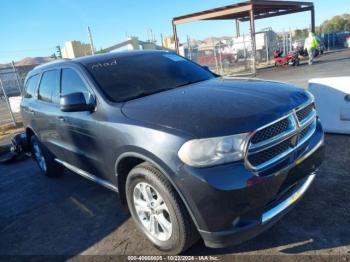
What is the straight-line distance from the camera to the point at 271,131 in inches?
103

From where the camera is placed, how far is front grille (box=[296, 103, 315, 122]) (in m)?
2.96

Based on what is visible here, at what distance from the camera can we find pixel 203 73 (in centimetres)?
442

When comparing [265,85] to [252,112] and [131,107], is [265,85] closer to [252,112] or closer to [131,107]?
[252,112]

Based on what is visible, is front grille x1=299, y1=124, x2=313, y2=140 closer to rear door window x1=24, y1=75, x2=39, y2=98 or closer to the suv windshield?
the suv windshield

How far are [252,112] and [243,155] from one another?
0.40 metres

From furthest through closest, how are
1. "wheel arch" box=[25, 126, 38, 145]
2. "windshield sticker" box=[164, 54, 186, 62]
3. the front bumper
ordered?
"wheel arch" box=[25, 126, 38, 145]
"windshield sticker" box=[164, 54, 186, 62]
the front bumper

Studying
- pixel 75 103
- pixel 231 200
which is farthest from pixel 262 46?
pixel 231 200

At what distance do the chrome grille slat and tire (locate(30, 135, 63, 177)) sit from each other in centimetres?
383

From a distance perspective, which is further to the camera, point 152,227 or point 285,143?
point 152,227

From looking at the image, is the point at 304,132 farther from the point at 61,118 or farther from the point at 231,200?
the point at 61,118

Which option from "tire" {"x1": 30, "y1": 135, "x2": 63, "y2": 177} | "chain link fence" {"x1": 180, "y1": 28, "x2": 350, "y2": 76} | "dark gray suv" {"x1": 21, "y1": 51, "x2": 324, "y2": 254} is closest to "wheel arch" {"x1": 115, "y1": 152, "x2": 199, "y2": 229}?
"dark gray suv" {"x1": 21, "y1": 51, "x2": 324, "y2": 254}

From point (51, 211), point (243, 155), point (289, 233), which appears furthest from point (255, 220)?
point (51, 211)

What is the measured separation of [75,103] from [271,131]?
202 centimetres

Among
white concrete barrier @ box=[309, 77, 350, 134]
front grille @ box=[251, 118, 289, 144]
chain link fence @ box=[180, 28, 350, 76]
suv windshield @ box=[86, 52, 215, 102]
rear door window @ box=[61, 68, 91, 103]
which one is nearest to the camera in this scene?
front grille @ box=[251, 118, 289, 144]
